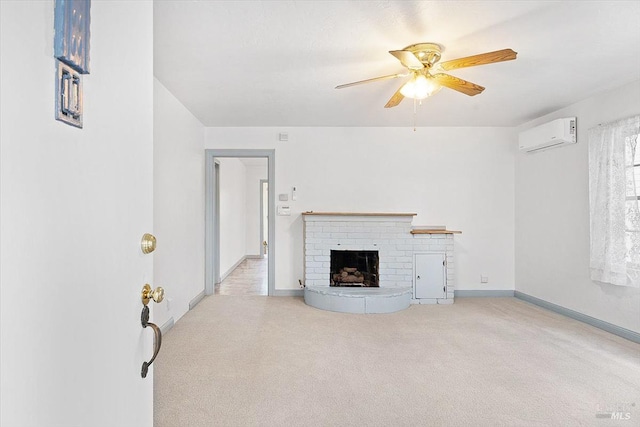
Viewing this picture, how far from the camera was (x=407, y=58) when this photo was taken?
96.7 inches

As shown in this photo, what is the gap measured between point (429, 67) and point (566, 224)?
283 cm

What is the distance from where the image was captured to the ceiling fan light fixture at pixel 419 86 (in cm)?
282

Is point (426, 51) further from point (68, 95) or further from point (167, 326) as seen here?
point (167, 326)

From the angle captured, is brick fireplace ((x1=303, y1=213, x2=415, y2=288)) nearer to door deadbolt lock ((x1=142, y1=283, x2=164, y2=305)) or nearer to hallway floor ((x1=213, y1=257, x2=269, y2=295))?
hallway floor ((x1=213, y1=257, x2=269, y2=295))

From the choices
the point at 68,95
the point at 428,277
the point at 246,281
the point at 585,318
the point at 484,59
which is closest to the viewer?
the point at 68,95

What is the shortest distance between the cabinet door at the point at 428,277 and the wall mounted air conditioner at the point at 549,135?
1.88 metres

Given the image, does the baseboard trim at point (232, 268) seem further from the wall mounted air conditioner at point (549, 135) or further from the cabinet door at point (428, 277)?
the wall mounted air conditioner at point (549, 135)

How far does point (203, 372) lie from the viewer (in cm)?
267

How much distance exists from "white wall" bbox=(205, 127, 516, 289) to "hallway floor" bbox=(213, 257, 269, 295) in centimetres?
69

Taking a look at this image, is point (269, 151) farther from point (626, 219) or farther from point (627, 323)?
point (627, 323)

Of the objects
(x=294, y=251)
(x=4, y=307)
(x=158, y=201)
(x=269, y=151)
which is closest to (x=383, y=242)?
(x=294, y=251)

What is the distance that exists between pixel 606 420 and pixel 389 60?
2763mm

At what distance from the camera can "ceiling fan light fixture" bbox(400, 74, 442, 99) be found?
111 inches

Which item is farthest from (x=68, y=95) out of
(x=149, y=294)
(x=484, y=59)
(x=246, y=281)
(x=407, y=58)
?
(x=246, y=281)
